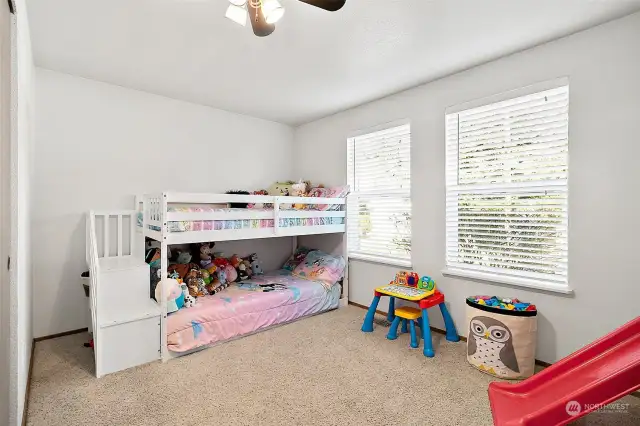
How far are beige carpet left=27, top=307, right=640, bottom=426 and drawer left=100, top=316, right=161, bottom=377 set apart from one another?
8 cm

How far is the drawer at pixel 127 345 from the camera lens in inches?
90.2

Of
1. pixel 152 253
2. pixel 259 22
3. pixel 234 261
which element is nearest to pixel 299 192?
pixel 234 261

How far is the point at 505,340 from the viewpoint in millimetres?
2264

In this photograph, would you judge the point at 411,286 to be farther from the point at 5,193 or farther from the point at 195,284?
the point at 5,193

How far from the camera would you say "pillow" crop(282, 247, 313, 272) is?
4.24 metres

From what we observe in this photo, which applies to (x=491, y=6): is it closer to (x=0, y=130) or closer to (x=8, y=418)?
(x=0, y=130)

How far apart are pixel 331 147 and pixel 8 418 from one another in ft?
11.6

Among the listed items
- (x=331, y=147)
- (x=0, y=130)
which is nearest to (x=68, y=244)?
(x=0, y=130)

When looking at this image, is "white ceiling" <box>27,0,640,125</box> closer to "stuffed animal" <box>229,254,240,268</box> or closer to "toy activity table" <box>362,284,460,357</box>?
"stuffed animal" <box>229,254,240,268</box>

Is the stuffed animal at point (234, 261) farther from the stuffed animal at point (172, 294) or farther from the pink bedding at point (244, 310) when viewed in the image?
the stuffed animal at point (172, 294)

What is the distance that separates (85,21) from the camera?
7.02 feet

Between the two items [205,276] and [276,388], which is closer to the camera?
[276,388]

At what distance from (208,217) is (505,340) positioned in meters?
2.40

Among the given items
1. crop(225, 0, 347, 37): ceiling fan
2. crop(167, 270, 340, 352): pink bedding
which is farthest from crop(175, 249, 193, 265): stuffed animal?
crop(225, 0, 347, 37): ceiling fan
